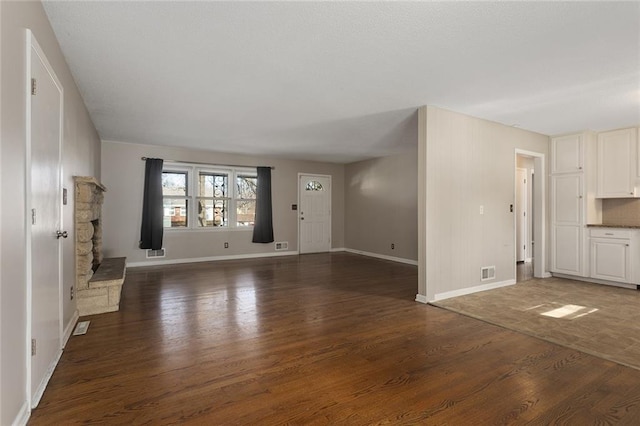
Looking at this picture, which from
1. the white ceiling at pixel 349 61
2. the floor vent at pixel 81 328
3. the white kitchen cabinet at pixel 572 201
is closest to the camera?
the white ceiling at pixel 349 61

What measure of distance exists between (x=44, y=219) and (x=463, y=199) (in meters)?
4.24

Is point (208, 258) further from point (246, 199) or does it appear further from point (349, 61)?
point (349, 61)

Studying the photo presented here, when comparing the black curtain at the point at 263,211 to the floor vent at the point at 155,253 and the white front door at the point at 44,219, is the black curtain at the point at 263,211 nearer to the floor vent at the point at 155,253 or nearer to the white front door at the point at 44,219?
the floor vent at the point at 155,253

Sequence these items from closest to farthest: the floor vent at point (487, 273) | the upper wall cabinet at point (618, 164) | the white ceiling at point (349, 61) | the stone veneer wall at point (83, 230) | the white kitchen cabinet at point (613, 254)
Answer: the white ceiling at point (349, 61)
the stone veneer wall at point (83, 230)
the floor vent at point (487, 273)
the white kitchen cabinet at point (613, 254)
the upper wall cabinet at point (618, 164)

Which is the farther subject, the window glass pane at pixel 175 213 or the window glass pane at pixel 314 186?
the window glass pane at pixel 314 186

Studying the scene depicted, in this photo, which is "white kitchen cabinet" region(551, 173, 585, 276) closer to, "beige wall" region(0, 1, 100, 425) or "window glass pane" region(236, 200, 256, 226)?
"window glass pane" region(236, 200, 256, 226)

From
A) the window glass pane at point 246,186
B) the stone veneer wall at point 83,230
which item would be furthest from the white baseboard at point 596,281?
the stone veneer wall at point 83,230

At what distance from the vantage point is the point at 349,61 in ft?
8.74

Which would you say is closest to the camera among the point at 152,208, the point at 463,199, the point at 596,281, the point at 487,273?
the point at 463,199

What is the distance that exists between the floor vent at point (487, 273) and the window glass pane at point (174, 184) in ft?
18.7

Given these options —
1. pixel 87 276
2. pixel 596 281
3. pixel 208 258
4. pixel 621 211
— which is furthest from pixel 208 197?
pixel 621 211

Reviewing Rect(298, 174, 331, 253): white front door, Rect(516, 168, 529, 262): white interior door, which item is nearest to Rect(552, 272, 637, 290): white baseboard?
Rect(516, 168, 529, 262): white interior door

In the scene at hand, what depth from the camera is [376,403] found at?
6.06 feet

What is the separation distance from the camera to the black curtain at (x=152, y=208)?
19.9 feet
